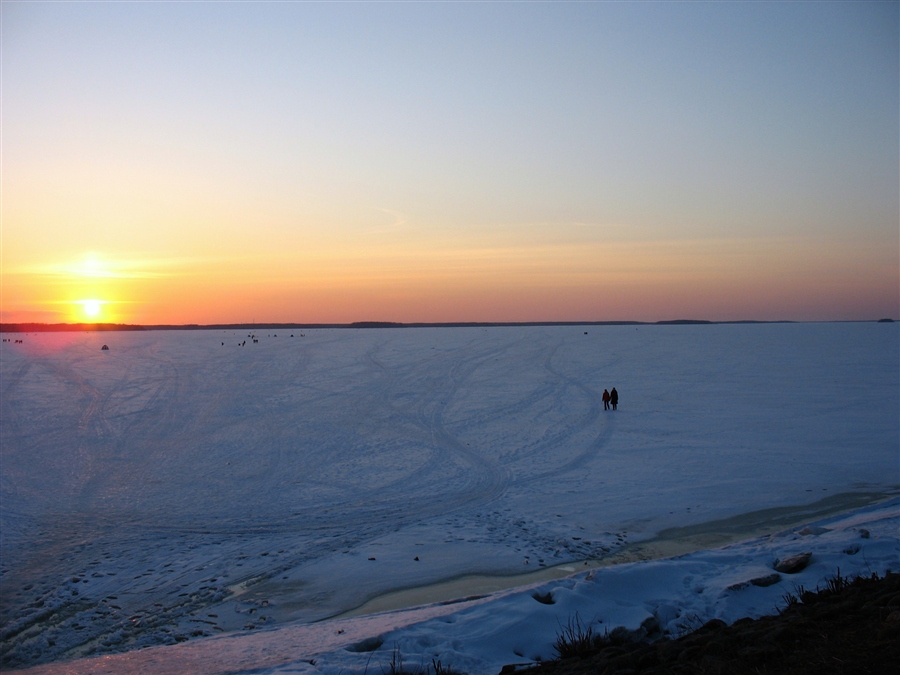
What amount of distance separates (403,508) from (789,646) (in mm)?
8533

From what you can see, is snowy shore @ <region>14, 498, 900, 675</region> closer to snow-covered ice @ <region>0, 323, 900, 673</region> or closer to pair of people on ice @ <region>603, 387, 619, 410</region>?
snow-covered ice @ <region>0, 323, 900, 673</region>

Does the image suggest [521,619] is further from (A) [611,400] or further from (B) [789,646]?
(A) [611,400]

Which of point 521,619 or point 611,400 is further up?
point 611,400

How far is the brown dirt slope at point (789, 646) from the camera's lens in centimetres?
462

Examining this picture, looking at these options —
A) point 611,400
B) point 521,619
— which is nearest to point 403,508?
point 521,619

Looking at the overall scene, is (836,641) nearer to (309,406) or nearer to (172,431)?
(172,431)

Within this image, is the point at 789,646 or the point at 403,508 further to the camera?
the point at 403,508

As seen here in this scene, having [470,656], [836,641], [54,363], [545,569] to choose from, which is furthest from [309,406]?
[54,363]

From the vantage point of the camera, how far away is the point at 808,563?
7527 mm

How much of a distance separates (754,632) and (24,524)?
495 inches

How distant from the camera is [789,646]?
502 cm

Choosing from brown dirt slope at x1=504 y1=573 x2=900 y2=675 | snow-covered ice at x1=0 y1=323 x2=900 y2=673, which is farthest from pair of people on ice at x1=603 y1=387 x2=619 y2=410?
brown dirt slope at x1=504 y1=573 x2=900 y2=675

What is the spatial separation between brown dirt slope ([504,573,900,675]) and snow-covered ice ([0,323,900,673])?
701 mm

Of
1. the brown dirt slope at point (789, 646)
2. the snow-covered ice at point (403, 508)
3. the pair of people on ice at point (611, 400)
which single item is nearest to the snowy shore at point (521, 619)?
the snow-covered ice at point (403, 508)
